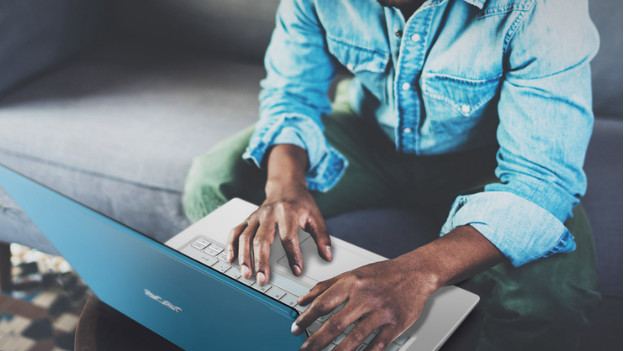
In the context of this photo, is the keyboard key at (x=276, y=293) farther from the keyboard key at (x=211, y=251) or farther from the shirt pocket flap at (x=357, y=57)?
the shirt pocket flap at (x=357, y=57)

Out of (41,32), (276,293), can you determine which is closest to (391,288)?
(276,293)

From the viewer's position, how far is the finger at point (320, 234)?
65 cm

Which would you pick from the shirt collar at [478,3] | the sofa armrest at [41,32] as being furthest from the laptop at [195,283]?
the sofa armrest at [41,32]

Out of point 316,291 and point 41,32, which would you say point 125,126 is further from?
point 316,291

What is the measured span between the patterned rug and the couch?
0.18 feet

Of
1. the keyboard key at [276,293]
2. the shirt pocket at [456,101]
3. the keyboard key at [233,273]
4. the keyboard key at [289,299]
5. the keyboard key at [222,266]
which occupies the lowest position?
the keyboard key at [289,299]

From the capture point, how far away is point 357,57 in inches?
29.8

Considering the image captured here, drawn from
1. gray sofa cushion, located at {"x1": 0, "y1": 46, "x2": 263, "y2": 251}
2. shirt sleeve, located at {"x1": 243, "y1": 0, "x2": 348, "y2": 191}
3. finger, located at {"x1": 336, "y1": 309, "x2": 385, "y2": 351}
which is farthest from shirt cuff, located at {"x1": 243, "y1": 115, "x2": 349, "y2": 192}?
finger, located at {"x1": 336, "y1": 309, "x2": 385, "y2": 351}

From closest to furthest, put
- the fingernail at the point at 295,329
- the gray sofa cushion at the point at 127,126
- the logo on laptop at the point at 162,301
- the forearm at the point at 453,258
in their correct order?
the fingernail at the point at 295,329
the logo on laptop at the point at 162,301
the forearm at the point at 453,258
the gray sofa cushion at the point at 127,126

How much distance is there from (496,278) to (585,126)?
0.23 metres

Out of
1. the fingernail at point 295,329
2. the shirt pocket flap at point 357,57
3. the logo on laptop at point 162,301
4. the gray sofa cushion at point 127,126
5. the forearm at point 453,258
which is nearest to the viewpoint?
the fingernail at point 295,329

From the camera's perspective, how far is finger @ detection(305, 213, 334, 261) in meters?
0.65

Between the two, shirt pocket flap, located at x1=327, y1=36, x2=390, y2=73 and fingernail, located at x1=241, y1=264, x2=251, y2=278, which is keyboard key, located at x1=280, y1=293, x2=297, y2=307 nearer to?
fingernail, located at x1=241, y1=264, x2=251, y2=278

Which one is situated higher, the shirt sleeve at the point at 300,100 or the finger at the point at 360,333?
the shirt sleeve at the point at 300,100
